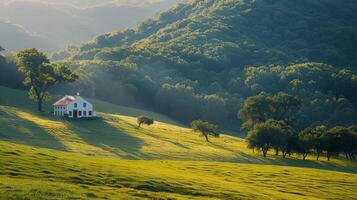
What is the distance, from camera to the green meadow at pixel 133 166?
4334cm

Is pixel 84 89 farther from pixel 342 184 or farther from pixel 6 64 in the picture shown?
pixel 342 184

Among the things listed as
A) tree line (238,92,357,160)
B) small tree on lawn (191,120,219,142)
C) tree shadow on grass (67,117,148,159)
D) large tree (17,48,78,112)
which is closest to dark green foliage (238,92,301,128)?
tree line (238,92,357,160)

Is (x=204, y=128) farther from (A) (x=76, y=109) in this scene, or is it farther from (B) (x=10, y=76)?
(B) (x=10, y=76)

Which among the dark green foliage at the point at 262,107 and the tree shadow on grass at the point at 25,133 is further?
the dark green foliage at the point at 262,107

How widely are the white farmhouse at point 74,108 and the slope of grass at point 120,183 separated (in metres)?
55.0

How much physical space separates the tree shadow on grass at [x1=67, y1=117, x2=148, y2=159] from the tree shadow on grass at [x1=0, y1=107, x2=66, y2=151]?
694 cm

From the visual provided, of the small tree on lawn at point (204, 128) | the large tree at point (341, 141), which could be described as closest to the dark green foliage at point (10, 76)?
the small tree on lawn at point (204, 128)

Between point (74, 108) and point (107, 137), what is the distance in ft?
89.2

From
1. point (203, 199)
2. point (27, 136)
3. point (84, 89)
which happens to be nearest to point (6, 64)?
point (84, 89)

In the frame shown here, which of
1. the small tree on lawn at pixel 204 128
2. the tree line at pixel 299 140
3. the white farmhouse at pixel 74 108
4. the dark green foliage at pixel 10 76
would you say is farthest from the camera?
the dark green foliage at pixel 10 76

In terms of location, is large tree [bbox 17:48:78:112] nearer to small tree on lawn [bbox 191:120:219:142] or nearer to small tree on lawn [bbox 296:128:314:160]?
small tree on lawn [bbox 191:120:219:142]

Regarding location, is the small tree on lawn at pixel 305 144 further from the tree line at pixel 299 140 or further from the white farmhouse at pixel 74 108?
the white farmhouse at pixel 74 108

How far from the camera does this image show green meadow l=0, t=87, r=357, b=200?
43.3 meters

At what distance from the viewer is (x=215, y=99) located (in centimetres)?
19675
